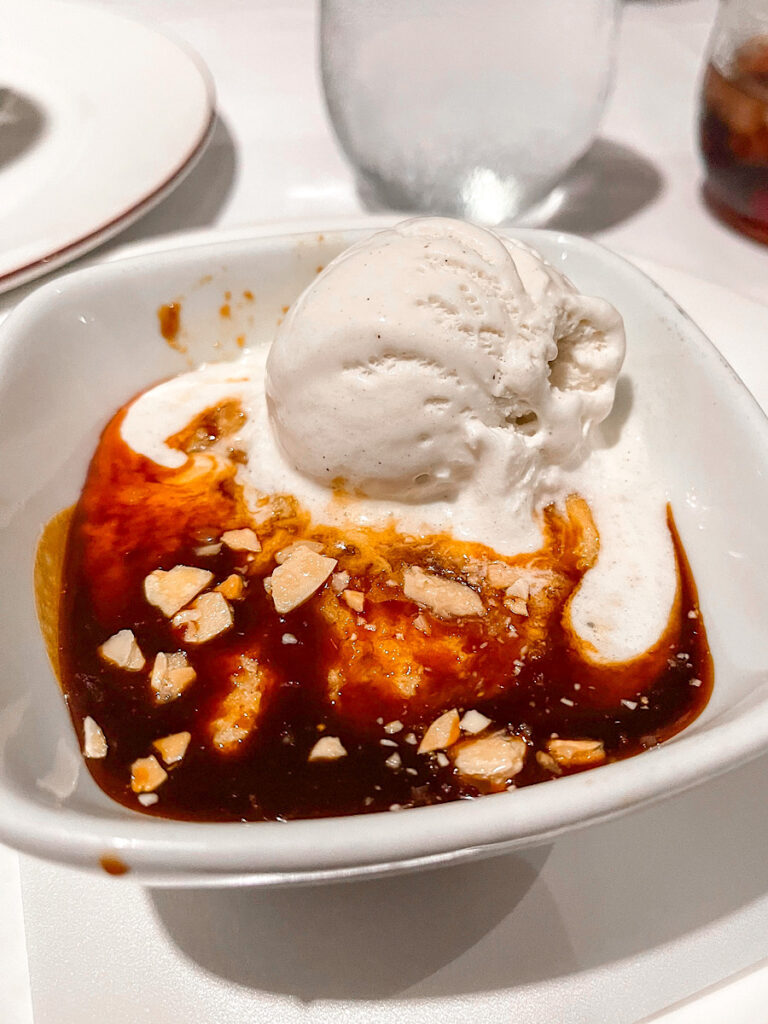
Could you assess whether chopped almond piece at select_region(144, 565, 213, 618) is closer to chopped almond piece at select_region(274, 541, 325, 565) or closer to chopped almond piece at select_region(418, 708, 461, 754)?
chopped almond piece at select_region(274, 541, 325, 565)

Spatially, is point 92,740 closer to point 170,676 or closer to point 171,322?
point 170,676

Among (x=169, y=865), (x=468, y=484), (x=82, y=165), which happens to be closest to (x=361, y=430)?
(x=468, y=484)

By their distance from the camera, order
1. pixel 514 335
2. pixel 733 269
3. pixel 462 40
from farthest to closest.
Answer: pixel 733 269, pixel 462 40, pixel 514 335

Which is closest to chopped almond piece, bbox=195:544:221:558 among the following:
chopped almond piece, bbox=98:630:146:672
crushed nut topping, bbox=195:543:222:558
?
crushed nut topping, bbox=195:543:222:558

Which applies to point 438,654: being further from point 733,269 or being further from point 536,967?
point 733,269

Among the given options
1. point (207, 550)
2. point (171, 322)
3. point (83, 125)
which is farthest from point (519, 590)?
point (83, 125)

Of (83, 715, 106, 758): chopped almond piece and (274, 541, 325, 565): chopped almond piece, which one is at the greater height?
(274, 541, 325, 565): chopped almond piece

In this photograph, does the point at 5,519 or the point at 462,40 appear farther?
the point at 462,40
